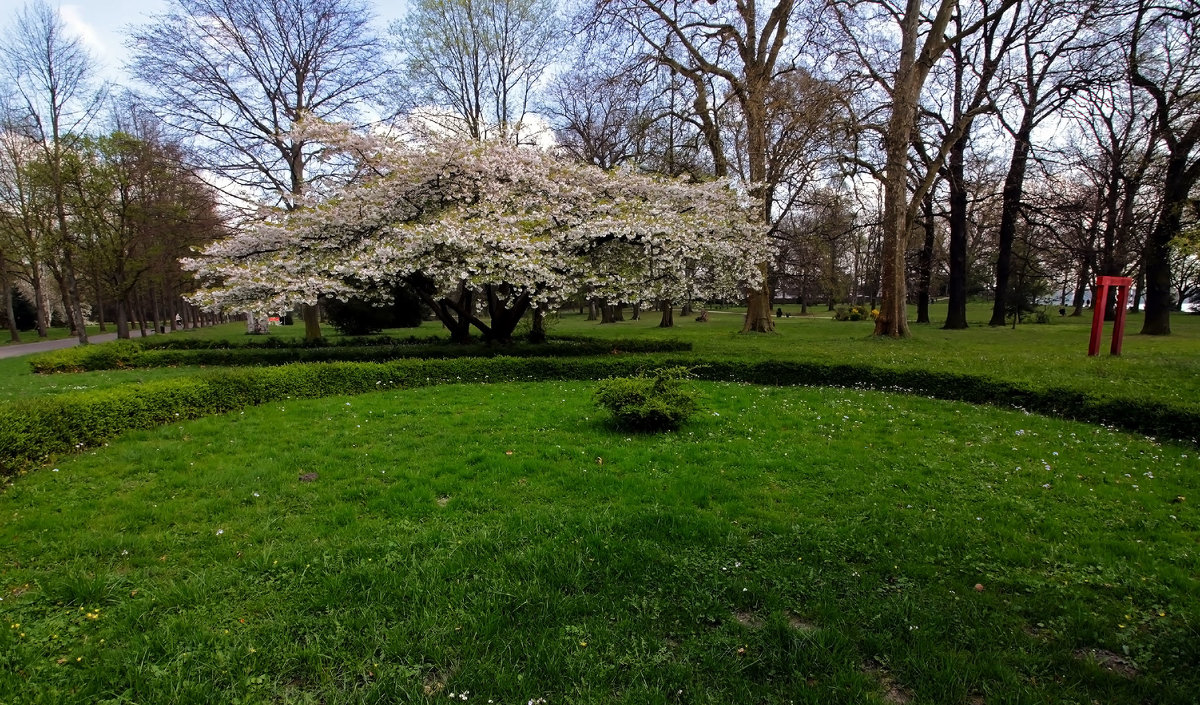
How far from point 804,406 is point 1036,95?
66.0ft

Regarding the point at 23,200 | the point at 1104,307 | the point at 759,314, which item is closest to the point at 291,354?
the point at 759,314

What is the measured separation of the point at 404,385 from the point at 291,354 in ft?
15.4

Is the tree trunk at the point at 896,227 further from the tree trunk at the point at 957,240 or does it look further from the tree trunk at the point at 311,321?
the tree trunk at the point at 311,321

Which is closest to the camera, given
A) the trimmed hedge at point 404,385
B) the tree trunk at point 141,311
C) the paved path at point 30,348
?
the trimmed hedge at point 404,385

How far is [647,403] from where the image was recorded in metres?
5.95

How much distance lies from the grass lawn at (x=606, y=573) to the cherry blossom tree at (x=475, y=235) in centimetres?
507

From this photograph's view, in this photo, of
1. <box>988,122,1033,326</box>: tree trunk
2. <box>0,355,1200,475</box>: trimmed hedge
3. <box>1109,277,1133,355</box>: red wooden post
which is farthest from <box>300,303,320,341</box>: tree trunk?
<box>988,122,1033,326</box>: tree trunk

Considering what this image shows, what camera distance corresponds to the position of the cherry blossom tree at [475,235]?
9820 mm

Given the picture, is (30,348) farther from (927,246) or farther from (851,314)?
(851,314)

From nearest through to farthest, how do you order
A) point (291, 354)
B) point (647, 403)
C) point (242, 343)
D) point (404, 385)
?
point (647, 403)
point (404, 385)
point (291, 354)
point (242, 343)

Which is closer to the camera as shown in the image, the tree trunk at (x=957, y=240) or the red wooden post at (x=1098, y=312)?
the red wooden post at (x=1098, y=312)

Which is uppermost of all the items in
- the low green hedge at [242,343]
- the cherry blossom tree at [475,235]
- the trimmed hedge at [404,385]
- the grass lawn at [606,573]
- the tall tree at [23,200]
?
the tall tree at [23,200]

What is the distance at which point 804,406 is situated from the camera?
7.29 meters

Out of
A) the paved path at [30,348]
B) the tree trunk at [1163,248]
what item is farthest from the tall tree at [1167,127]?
the paved path at [30,348]
